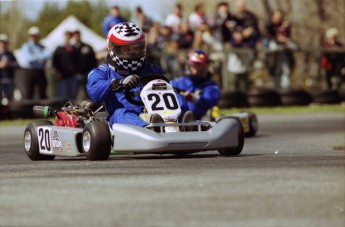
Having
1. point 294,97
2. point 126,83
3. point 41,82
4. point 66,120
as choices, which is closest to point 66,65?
point 41,82

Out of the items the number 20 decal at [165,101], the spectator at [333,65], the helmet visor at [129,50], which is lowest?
the spectator at [333,65]

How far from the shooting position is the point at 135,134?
29.8ft

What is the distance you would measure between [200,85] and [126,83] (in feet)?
14.6

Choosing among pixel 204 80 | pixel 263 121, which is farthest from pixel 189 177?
pixel 263 121

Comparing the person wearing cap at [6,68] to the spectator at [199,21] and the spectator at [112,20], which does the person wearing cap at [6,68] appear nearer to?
the spectator at [112,20]

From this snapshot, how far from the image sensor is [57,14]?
6762cm

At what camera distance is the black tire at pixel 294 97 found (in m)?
21.5

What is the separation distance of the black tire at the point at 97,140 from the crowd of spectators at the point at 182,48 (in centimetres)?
948

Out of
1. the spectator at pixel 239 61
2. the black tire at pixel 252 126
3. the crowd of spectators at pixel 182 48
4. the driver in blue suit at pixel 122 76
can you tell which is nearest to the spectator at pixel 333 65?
the crowd of spectators at pixel 182 48

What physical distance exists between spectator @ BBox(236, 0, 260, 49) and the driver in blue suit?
10.4 m

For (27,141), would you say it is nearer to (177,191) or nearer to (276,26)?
(177,191)

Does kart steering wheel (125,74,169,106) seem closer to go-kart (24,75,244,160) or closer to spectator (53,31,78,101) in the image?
go-kart (24,75,244,160)

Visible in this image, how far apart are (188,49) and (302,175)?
1347 centimetres

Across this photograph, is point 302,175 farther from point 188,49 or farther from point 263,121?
point 188,49
